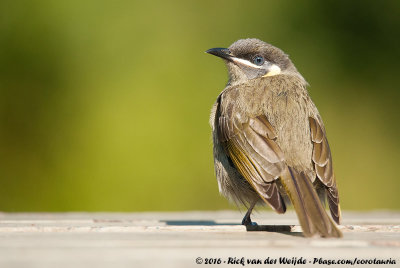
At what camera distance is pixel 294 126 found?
4.75 meters

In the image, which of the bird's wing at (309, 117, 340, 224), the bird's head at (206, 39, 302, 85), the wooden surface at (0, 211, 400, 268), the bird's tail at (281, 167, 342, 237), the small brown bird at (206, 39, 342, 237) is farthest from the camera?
the bird's head at (206, 39, 302, 85)

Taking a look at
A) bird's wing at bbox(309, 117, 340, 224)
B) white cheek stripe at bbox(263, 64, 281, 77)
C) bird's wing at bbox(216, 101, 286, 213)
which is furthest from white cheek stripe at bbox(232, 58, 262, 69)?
bird's wing at bbox(309, 117, 340, 224)

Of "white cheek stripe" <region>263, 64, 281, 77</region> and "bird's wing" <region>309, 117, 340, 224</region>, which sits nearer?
"bird's wing" <region>309, 117, 340, 224</region>

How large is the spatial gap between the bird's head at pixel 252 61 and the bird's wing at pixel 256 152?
Answer: 0.89m

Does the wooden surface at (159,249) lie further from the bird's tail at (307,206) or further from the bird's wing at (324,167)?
the bird's wing at (324,167)

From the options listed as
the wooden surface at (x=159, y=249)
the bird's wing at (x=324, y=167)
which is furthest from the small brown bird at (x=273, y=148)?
the wooden surface at (x=159, y=249)

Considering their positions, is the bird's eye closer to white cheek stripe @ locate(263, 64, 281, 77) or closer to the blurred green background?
white cheek stripe @ locate(263, 64, 281, 77)

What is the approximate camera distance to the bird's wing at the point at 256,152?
14.0 feet

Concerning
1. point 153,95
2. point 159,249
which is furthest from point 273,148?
point 153,95

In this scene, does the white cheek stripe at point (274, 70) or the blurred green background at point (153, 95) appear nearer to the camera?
the white cheek stripe at point (274, 70)

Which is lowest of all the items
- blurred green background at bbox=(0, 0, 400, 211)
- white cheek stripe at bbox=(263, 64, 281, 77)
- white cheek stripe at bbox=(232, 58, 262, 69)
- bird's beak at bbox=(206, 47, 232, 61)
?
blurred green background at bbox=(0, 0, 400, 211)

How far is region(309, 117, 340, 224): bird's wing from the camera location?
171 inches

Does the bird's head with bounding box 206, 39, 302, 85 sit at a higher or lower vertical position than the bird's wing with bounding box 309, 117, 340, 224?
higher

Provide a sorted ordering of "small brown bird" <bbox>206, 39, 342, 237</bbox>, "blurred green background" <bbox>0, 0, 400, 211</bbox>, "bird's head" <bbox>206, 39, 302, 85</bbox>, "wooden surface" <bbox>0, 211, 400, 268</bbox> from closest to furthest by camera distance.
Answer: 1. "wooden surface" <bbox>0, 211, 400, 268</bbox>
2. "small brown bird" <bbox>206, 39, 342, 237</bbox>
3. "bird's head" <bbox>206, 39, 302, 85</bbox>
4. "blurred green background" <bbox>0, 0, 400, 211</bbox>
